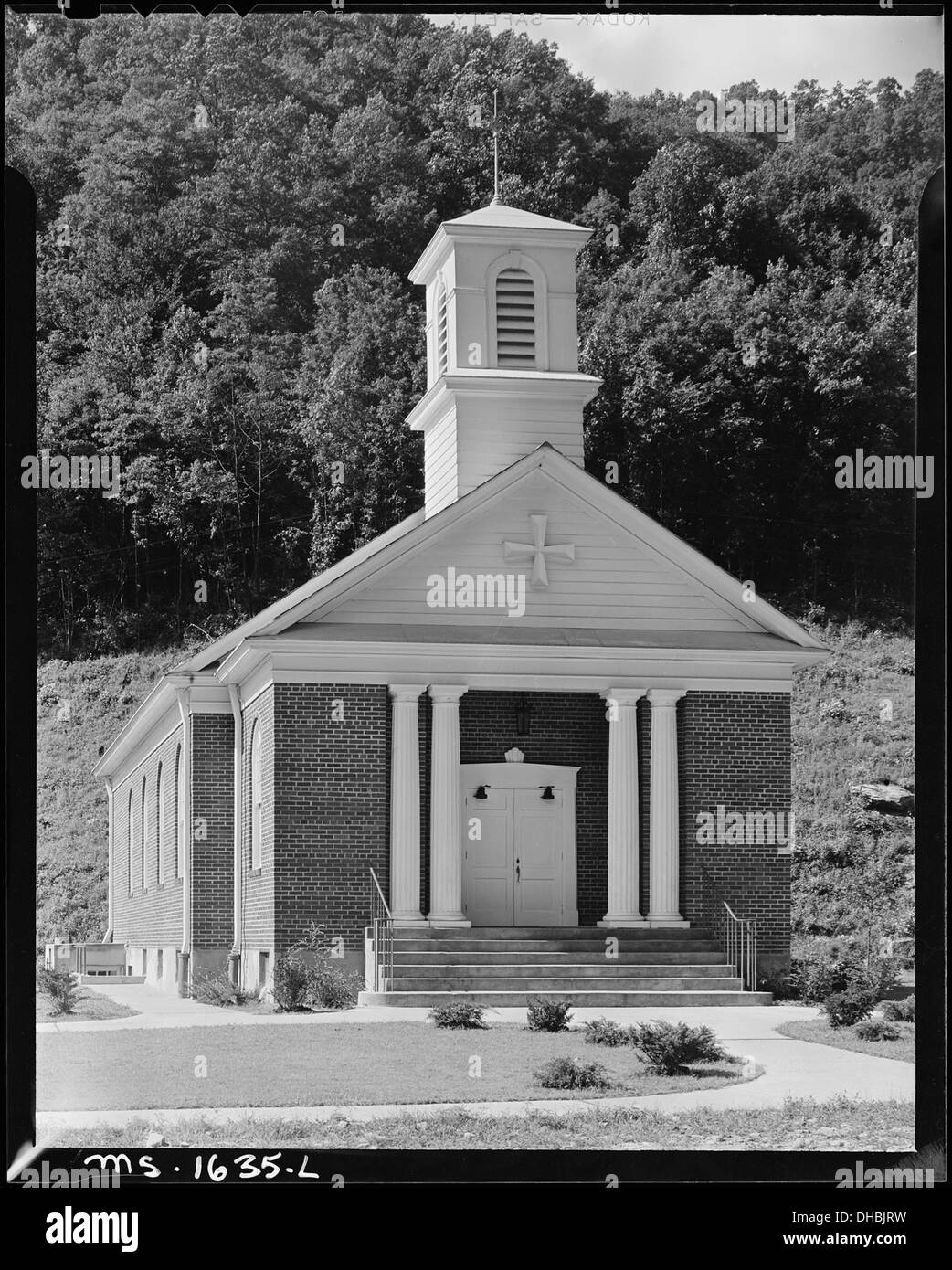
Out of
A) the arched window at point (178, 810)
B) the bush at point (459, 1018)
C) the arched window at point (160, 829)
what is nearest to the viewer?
the bush at point (459, 1018)

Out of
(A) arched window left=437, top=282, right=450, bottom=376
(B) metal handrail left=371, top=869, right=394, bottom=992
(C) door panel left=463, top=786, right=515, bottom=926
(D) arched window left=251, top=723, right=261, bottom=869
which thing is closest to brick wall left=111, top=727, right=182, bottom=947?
(D) arched window left=251, top=723, right=261, bottom=869

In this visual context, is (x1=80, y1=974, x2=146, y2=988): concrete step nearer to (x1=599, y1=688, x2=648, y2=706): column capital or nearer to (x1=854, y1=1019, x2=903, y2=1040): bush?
(x1=599, y1=688, x2=648, y2=706): column capital

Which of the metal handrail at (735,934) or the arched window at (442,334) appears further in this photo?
the arched window at (442,334)

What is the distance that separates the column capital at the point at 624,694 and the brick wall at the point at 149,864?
7.47 meters

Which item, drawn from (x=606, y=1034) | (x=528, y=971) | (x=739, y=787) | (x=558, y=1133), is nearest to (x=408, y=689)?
(x=528, y=971)

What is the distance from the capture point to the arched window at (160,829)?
28484 mm

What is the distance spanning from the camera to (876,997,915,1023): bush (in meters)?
17.2

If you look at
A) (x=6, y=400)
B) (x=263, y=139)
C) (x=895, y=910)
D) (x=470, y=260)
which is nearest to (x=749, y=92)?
(x=470, y=260)

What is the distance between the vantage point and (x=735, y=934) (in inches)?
835

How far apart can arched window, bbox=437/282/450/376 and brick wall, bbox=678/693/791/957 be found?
6.15 meters

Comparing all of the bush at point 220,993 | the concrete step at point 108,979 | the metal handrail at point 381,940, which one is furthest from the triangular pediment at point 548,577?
the concrete step at point 108,979

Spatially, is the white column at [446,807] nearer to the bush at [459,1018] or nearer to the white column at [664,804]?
the white column at [664,804]

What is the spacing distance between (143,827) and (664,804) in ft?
45.0

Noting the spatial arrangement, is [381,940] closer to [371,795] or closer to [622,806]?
[371,795]
